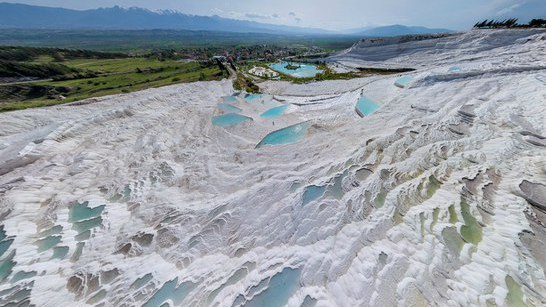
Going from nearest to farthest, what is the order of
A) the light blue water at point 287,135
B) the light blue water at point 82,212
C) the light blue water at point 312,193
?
the light blue water at point 312,193
the light blue water at point 82,212
the light blue water at point 287,135

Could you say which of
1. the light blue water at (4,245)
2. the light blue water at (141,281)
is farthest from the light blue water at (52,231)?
the light blue water at (141,281)

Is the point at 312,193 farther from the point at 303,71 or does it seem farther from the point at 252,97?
the point at 303,71

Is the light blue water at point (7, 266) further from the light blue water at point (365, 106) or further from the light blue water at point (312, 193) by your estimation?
the light blue water at point (365, 106)

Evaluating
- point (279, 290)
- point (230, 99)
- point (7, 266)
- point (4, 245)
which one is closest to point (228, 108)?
point (230, 99)

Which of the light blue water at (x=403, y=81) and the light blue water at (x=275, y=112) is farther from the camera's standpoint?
the light blue water at (x=275, y=112)

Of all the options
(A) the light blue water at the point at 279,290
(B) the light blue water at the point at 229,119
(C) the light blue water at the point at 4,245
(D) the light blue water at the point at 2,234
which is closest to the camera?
(A) the light blue water at the point at 279,290

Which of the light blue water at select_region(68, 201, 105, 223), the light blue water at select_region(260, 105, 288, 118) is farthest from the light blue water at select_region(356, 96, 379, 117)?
the light blue water at select_region(68, 201, 105, 223)

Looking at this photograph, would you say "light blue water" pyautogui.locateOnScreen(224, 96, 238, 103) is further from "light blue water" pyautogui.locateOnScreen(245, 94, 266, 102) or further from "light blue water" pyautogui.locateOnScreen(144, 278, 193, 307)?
"light blue water" pyautogui.locateOnScreen(144, 278, 193, 307)
